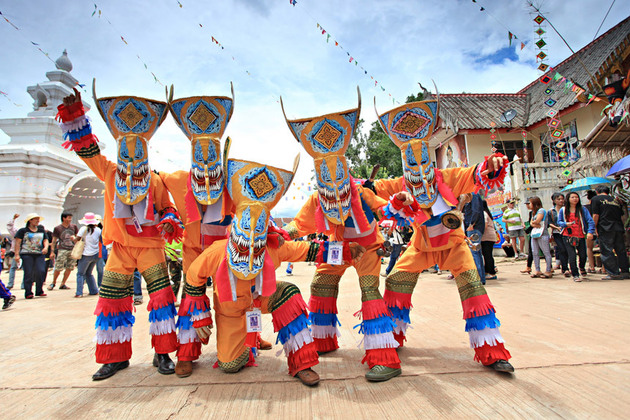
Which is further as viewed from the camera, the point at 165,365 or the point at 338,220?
the point at 338,220

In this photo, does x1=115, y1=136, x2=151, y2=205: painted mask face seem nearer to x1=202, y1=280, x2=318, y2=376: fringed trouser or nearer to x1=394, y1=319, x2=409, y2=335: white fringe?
x1=202, y1=280, x2=318, y2=376: fringed trouser

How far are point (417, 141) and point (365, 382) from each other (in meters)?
1.88

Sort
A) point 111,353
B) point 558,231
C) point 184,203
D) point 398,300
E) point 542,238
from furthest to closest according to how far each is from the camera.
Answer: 1. point 542,238
2. point 558,231
3. point 184,203
4. point 398,300
5. point 111,353

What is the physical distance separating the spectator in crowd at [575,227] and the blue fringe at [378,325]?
16.9 feet

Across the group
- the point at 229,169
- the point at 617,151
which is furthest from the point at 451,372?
the point at 617,151

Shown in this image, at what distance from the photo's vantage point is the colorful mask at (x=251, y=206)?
2.53 meters

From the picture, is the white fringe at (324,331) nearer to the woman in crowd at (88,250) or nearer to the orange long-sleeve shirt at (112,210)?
the orange long-sleeve shirt at (112,210)

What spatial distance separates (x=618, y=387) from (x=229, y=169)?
9.53 feet

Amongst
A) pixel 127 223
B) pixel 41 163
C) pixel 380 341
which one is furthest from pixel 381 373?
pixel 41 163

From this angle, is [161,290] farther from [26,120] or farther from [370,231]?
[26,120]

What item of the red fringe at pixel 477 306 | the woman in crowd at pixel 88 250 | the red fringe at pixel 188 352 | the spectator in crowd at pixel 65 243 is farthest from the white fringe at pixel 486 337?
the spectator in crowd at pixel 65 243

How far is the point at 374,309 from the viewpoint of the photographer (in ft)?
9.04

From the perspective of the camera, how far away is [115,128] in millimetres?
2988

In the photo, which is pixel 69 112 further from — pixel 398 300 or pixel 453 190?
pixel 453 190
